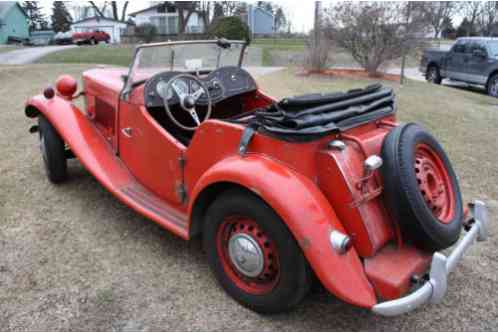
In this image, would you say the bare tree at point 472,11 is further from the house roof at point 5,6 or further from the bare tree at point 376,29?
the house roof at point 5,6

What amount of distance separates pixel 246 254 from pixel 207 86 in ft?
5.69

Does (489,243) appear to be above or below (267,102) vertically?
below

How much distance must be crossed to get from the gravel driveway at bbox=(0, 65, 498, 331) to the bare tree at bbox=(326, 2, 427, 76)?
1002 cm

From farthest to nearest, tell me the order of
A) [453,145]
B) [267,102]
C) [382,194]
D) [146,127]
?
[453,145], [267,102], [146,127], [382,194]

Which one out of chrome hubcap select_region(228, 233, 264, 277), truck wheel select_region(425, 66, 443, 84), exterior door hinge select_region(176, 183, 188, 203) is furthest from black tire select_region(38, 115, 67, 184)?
truck wheel select_region(425, 66, 443, 84)

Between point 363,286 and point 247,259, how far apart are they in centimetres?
72

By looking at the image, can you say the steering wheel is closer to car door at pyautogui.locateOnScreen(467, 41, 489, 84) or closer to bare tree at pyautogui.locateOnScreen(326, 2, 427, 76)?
bare tree at pyautogui.locateOnScreen(326, 2, 427, 76)

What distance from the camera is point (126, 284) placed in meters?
2.97

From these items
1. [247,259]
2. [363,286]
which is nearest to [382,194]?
[363,286]

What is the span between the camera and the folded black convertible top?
2.38 m

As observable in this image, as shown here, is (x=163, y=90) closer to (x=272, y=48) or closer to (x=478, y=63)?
(x=478, y=63)

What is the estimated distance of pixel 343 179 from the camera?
2.32m

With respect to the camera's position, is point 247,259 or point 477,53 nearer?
point 247,259

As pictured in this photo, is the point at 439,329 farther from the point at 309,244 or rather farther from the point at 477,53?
the point at 477,53
